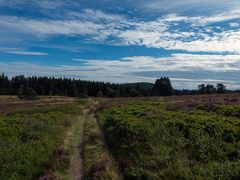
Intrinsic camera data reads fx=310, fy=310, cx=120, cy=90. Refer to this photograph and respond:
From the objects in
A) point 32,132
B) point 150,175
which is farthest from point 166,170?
point 32,132

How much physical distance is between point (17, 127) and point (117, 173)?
11714mm

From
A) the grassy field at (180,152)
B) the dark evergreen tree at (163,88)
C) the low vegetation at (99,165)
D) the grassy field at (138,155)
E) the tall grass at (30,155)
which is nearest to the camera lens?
the grassy field at (180,152)

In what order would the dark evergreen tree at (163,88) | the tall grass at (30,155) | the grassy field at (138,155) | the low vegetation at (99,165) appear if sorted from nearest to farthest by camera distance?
the grassy field at (138,155) < the low vegetation at (99,165) < the tall grass at (30,155) < the dark evergreen tree at (163,88)

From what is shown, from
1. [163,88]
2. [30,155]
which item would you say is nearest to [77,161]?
[30,155]

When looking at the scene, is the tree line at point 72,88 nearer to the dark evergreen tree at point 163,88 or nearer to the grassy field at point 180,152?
the dark evergreen tree at point 163,88

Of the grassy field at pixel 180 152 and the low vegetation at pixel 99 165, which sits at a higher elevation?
the grassy field at pixel 180 152

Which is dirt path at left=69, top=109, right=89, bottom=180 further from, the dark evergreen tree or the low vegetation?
the dark evergreen tree

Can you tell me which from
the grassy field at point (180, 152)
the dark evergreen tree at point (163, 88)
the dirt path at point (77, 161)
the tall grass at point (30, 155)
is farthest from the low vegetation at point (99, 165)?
the dark evergreen tree at point (163, 88)

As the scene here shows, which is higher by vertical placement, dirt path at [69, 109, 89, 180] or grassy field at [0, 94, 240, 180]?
grassy field at [0, 94, 240, 180]

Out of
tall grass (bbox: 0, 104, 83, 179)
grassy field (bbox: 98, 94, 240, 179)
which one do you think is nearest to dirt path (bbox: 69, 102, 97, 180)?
tall grass (bbox: 0, 104, 83, 179)

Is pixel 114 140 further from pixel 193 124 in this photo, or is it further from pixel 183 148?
pixel 183 148

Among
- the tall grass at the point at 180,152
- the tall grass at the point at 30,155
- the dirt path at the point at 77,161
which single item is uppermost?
the tall grass at the point at 180,152

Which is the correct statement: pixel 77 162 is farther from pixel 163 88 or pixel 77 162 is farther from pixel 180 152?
pixel 163 88

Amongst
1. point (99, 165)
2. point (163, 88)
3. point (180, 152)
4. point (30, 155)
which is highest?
point (163, 88)
